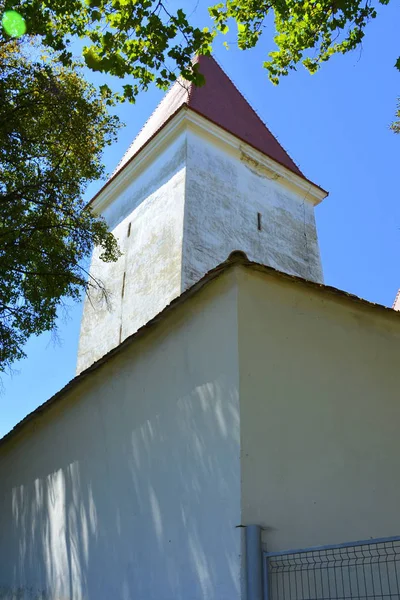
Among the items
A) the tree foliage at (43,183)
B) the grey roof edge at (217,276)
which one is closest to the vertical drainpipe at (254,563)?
the grey roof edge at (217,276)

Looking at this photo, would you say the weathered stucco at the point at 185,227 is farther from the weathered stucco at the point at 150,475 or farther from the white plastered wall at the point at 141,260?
the weathered stucco at the point at 150,475

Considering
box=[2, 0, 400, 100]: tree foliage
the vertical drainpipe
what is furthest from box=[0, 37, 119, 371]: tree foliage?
the vertical drainpipe

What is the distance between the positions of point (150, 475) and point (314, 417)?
1.96m

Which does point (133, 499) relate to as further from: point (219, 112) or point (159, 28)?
point (219, 112)

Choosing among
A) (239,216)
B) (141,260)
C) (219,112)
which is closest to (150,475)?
(141,260)

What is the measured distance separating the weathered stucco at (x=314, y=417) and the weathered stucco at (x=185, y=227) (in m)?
6.54

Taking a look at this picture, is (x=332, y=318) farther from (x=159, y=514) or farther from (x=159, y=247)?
(x=159, y=247)

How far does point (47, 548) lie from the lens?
319 inches

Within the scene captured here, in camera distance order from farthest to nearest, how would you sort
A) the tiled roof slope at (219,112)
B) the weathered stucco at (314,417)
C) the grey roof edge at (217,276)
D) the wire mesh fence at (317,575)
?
the tiled roof slope at (219,112) → the grey roof edge at (217,276) → the weathered stucco at (314,417) → the wire mesh fence at (317,575)

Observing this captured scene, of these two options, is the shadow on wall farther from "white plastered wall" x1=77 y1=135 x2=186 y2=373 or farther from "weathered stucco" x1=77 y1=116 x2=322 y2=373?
"weathered stucco" x1=77 y1=116 x2=322 y2=373

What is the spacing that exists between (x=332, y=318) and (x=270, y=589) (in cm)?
299

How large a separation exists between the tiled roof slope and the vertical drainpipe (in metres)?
13.4

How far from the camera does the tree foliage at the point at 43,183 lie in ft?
28.1

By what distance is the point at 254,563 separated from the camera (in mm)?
4371
